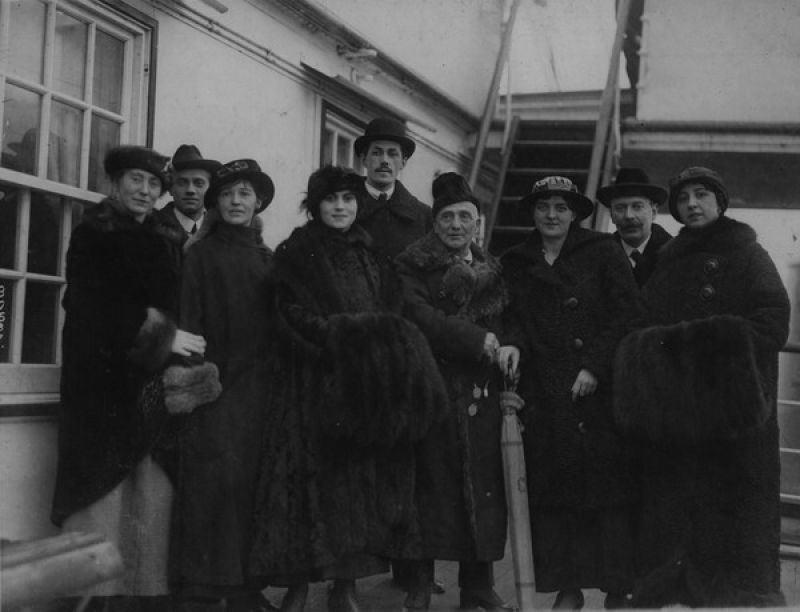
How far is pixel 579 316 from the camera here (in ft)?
12.8

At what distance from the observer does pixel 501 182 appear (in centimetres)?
834

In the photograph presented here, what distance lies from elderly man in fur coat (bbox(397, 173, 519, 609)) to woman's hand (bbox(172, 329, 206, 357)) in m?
0.92

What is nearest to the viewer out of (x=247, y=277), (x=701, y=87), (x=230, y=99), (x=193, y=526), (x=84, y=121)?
(x=193, y=526)

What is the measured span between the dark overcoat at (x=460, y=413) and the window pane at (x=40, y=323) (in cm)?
162

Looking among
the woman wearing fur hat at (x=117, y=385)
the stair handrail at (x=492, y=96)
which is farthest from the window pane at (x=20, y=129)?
the stair handrail at (x=492, y=96)

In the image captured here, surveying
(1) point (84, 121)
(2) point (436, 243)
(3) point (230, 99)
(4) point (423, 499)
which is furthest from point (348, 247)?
(3) point (230, 99)

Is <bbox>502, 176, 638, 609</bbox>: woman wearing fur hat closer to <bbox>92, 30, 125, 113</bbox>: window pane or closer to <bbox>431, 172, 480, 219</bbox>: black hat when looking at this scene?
<bbox>431, 172, 480, 219</bbox>: black hat

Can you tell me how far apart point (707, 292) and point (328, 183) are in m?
1.66

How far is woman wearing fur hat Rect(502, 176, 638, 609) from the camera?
12.4 ft

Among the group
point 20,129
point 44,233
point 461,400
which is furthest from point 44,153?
point 461,400

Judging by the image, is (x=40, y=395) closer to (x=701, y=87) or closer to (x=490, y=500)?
(x=490, y=500)

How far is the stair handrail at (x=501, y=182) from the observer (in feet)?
25.8

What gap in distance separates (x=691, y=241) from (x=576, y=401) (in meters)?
0.85

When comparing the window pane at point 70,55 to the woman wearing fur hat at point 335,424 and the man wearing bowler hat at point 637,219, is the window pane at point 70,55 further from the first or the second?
the man wearing bowler hat at point 637,219
